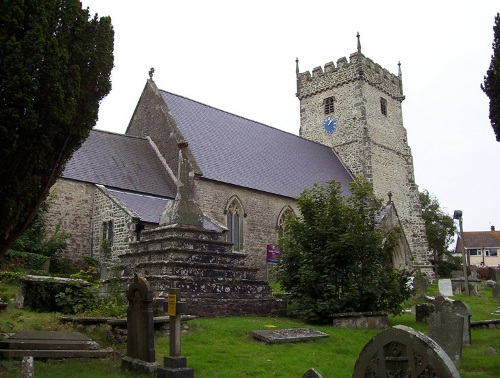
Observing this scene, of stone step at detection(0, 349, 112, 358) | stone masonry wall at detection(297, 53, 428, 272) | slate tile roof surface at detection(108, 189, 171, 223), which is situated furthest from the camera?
stone masonry wall at detection(297, 53, 428, 272)

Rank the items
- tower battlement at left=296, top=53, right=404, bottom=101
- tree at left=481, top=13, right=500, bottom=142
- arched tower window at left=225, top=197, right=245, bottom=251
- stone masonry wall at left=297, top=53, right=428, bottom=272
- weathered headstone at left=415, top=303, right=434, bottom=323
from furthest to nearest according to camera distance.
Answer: tower battlement at left=296, top=53, right=404, bottom=101
stone masonry wall at left=297, top=53, right=428, bottom=272
arched tower window at left=225, top=197, right=245, bottom=251
weathered headstone at left=415, top=303, right=434, bottom=323
tree at left=481, top=13, right=500, bottom=142

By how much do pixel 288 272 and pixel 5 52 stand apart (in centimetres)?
941

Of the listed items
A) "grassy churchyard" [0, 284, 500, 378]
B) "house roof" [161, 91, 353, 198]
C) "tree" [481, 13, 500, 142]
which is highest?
"house roof" [161, 91, 353, 198]

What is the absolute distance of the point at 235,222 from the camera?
23422 millimetres

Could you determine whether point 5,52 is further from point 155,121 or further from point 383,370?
point 155,121

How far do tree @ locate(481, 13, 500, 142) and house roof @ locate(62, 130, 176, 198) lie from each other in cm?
1414

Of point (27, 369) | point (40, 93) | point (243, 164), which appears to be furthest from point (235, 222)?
point (27, 369)

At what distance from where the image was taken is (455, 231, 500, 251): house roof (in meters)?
71.4

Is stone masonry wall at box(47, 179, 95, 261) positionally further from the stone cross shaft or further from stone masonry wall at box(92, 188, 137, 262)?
the stone cross shaft

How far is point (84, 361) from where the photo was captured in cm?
763

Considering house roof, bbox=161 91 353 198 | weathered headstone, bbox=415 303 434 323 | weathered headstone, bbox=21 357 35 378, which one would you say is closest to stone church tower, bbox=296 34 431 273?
house roof, bbox=161 91 353 198

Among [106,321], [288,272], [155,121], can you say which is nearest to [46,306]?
[106,321]

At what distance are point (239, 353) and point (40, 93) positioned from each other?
17.0 feet

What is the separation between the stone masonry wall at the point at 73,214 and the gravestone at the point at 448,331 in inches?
570
